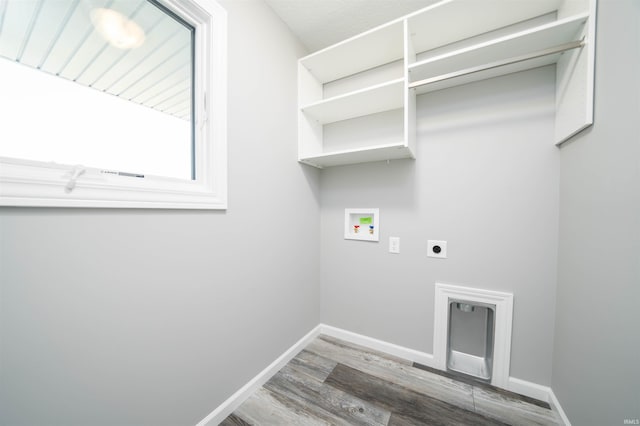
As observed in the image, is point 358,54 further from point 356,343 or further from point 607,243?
point 356,343

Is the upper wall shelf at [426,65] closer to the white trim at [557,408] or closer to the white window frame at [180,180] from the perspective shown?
the white window frame at [180,180]

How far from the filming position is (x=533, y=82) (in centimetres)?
137

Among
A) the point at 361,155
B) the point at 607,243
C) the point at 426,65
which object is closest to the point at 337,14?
the point at 426,65

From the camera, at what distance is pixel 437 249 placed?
64.6 inches

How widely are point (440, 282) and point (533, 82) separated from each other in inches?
56.3

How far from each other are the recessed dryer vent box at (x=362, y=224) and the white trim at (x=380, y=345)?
88cm

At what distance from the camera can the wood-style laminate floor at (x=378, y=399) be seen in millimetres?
1255

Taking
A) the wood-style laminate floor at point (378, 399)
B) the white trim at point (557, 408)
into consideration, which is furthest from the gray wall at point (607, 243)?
the wood-style laminate floor at point (378, 399)

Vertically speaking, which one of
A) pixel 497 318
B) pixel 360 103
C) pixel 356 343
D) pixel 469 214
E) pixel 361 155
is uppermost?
pixel 360 103

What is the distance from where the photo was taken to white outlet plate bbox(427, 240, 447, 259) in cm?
162

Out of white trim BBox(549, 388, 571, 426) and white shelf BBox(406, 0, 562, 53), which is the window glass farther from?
white trim BBox(549, 388, 571, 426)

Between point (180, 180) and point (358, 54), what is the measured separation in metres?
1.56

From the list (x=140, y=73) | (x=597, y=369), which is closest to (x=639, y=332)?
(x=597, y=369)

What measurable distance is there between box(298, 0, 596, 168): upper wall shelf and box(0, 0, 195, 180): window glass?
35.7 inches
